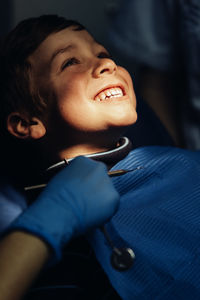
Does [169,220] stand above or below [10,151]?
below

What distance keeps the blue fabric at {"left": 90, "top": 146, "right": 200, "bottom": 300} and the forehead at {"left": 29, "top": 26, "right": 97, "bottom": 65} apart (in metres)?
0.30

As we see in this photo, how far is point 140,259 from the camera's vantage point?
0.73 meters

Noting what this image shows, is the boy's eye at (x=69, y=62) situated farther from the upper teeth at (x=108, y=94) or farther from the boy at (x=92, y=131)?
the upper teeth at (x=108, y=94)

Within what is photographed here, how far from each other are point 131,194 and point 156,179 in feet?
0.27

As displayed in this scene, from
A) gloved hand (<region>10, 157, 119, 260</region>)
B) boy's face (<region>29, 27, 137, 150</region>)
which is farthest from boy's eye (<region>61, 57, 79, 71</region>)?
gloved hand (<region>10, 157, 119, 260</region>)

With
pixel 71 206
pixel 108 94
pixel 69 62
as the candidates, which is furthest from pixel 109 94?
pixel 71 206

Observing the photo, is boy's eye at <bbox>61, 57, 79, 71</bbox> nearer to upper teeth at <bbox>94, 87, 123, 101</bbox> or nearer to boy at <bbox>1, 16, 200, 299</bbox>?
boy at <bbox>1, 16, 200, 299</bbox>

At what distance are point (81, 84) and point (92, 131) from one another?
0.35ft

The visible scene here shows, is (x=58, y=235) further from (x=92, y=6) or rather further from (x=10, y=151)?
(x=92, y=6)

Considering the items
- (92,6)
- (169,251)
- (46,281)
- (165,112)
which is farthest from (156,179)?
(92,6)

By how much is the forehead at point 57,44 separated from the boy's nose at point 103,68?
74 millimetres

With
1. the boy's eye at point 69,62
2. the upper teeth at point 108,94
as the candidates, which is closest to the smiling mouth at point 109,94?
the upper teeth at point 108,94

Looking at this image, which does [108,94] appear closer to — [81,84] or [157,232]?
[81,84]

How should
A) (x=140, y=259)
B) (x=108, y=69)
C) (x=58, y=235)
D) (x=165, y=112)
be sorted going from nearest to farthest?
(x=58, y=235) < (x=140, y=259) < (x=108, y=69) < (x=165, y=112)
